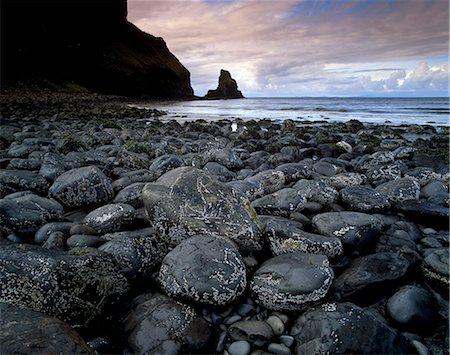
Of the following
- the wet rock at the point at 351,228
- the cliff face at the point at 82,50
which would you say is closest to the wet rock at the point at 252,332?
A: the wet rock at the point at 351,228

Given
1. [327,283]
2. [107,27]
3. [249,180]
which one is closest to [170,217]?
[327,283]

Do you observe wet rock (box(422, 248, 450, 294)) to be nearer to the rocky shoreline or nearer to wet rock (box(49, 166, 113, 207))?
the rocky shoreline

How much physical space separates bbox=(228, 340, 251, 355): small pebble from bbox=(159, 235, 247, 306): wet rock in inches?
10.2

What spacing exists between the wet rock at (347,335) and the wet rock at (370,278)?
0.28 m

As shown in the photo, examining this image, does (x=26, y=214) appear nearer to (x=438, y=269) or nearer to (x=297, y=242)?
(x=297, y=242)

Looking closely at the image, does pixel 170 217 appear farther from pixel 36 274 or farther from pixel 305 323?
pixel 305 323

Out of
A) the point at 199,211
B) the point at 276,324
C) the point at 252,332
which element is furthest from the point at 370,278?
the point at 199,211

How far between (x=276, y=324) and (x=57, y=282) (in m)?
1.31

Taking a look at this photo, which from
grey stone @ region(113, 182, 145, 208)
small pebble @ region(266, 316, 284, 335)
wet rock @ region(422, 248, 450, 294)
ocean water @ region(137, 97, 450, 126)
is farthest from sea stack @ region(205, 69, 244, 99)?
small pebble @ region(266, 316, 284, 335)

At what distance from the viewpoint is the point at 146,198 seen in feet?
9.21

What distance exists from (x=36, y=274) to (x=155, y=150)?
469 centimetres

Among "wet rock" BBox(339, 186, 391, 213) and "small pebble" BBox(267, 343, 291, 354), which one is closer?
"small pebble" BBox(267, 343, 291, 354)

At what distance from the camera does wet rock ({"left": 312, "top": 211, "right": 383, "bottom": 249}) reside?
2836mm

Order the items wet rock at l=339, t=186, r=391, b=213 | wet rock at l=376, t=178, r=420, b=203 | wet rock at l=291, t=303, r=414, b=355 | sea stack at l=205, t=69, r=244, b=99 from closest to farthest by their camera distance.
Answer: wet rock at l=291, t=303, r=414, b=355 → wet rock at l=339, t=186, r=391, b=213 → wet rock at l=376, t=178, r=420, b=203 → sea stack at l=205, t=69, r=244, b=99
